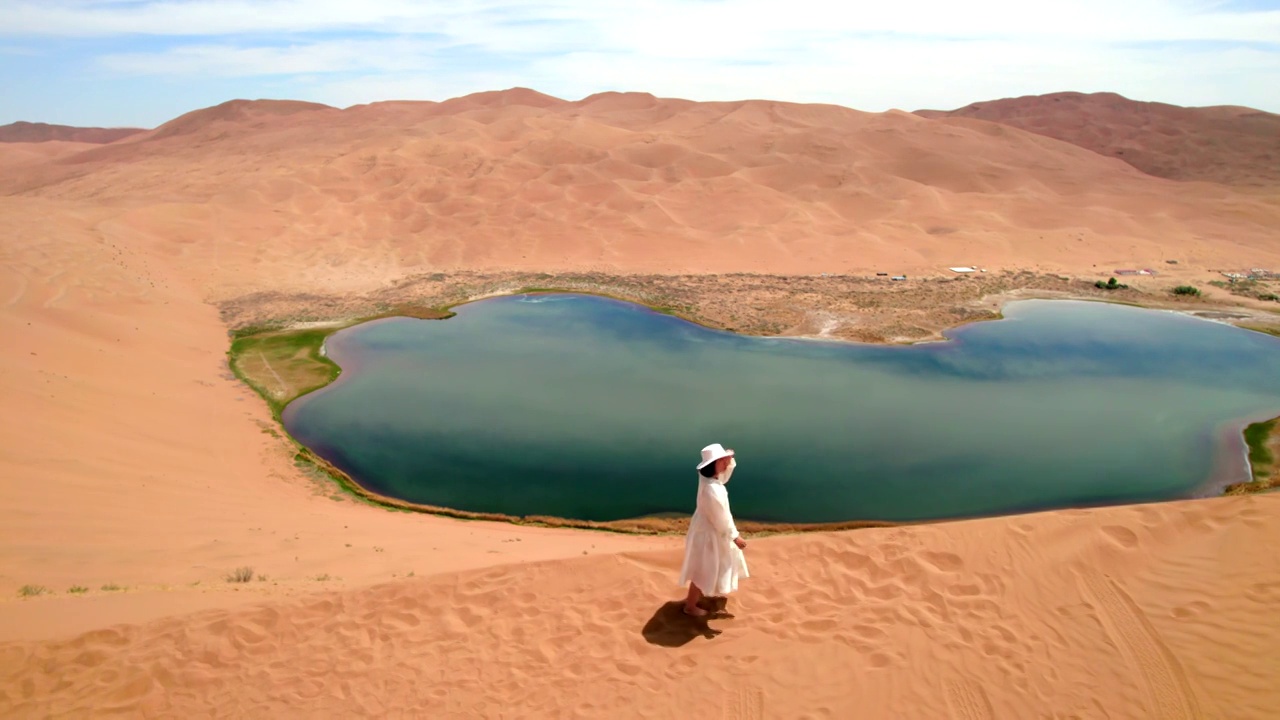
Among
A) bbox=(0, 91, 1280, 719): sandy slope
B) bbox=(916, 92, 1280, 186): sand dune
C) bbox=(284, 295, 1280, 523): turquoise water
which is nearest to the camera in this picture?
bbox=(0, 91, 1280, 719): sandy slope

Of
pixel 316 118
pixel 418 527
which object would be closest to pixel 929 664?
pixel 418 527

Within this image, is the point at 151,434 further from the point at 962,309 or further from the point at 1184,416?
the point at 962,309

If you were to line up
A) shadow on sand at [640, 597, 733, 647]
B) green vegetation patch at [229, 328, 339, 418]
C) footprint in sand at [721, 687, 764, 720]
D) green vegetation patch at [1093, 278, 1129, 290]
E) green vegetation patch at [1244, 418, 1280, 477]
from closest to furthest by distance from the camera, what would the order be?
1. footprint in sand at [721, 687, 764, 720]
2. shadow on sand at [640, 597, 733, 647]
3. green vegetation patch at [1244, 418, 1280, 477]
4. green vegetation patch at [229, 328, 339, 418]
5. green vegetation patch at [1093, 278, 1129, 290]

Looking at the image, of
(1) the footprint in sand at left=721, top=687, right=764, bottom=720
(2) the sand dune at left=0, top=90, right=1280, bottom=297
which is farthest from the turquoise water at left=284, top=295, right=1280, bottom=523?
(2) the sand dune at left=0, top=90, right=1280, bottom=297

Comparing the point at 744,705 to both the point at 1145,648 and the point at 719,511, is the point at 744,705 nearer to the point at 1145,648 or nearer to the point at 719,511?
the point at 719,511

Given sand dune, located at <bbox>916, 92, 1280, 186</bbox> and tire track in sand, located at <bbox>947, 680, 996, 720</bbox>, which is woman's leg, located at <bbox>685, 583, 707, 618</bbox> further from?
sand dune, located at <bbox>916, 92, 1280, 186</bbox>

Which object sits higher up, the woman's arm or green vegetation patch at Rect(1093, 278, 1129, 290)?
green vegetation patch at Rect(1093, 278, 1129, 290)
